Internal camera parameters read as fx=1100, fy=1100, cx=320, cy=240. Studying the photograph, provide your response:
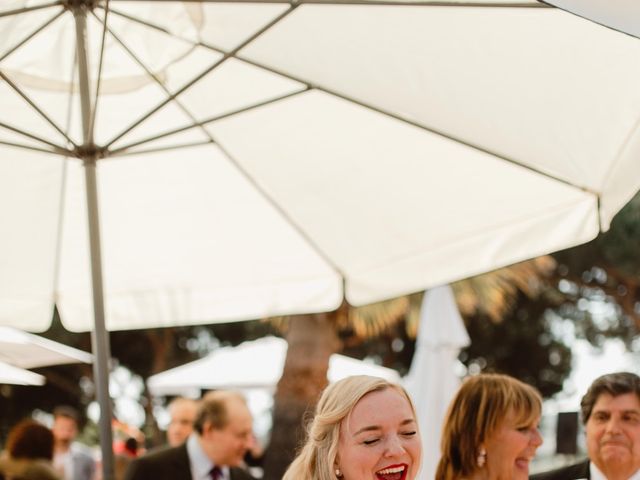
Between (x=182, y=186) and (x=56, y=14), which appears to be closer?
(x=56, y=14)

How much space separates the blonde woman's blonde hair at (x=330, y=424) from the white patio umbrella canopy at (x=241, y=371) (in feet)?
34.5

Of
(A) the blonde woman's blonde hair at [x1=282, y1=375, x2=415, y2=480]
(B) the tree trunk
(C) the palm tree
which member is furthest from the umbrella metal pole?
(B) the tree trunk

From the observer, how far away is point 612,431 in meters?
4.65

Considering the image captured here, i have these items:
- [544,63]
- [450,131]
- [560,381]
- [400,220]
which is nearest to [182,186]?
[400,220]

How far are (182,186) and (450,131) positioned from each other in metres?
1.57

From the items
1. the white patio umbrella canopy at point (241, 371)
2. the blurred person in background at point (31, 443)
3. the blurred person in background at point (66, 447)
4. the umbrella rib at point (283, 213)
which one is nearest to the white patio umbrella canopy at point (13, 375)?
the blurred person in background at point (66, 447)

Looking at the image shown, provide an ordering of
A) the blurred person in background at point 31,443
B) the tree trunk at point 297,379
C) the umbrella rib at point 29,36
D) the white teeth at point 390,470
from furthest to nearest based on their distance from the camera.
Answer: the tree trunk at point 297,379, the blurred person in background at point 31,443, the umbrella rib at point 29,36, the white teeth at point 390,470

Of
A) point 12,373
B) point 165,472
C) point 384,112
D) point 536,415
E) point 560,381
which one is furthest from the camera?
point 560,381

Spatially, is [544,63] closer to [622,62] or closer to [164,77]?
[622,62]

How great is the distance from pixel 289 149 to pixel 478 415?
Result: 1736 mm

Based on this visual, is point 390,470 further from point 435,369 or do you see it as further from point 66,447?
point 66,447

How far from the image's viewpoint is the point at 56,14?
15.8 ft

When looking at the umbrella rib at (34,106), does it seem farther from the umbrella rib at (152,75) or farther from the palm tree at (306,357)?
the palm tree at (306,357)

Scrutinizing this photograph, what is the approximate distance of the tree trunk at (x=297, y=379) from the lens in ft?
46.1
